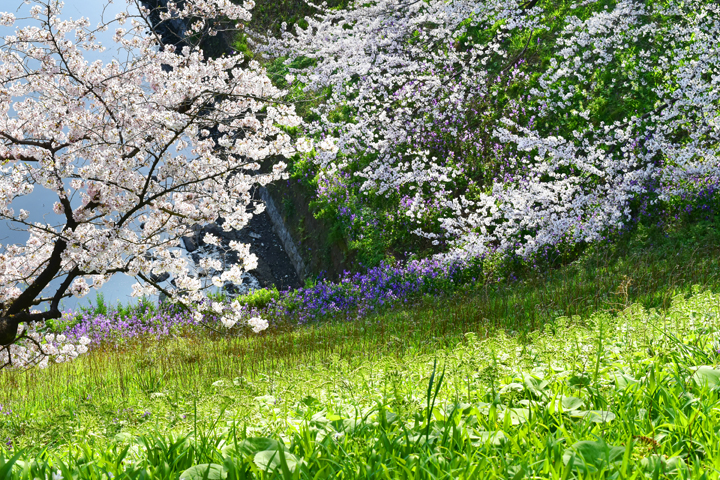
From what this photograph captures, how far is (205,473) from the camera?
1898mm

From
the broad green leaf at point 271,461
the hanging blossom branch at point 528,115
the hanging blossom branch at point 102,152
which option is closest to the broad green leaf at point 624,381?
the broad green leaf at point 271,461

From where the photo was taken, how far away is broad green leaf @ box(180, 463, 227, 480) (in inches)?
74.9

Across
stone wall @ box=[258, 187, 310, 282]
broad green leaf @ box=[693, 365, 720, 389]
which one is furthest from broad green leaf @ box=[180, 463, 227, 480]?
stone wall @ box=[258, 187, 310, 282]

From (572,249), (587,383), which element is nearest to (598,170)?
(572,249)

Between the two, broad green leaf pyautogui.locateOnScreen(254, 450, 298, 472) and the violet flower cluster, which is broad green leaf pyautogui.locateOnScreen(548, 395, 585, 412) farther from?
the violet flower cluster

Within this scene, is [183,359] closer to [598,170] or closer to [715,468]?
[715,468]

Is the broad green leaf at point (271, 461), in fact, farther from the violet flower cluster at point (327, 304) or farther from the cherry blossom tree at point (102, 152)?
the violet flower cluster at point (327, 304)

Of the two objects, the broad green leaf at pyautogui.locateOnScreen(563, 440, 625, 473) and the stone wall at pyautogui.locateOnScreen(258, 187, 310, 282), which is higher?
the stone wall at pyautogui.locateOnScreen(258, 187, 310, 282)

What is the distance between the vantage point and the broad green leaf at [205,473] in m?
A: 1.90

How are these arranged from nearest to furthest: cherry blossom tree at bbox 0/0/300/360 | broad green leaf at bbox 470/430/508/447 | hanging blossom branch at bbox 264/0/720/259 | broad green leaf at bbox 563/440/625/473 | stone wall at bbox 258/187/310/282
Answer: broad green leaf at bbox 563/440/625/473
broad green leaf at bbox 470/430/508/447
cherry blossom tree at bbox 0/0/300/360
hanging blossom branch at bbox 264/0/720/259
stone wall at bbox 258/187/310/282

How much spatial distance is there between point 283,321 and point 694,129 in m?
8.79

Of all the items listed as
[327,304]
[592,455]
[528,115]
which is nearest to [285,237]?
[327,304]

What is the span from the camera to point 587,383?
278 centimetres

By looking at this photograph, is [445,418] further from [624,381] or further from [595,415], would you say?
[624,381]
